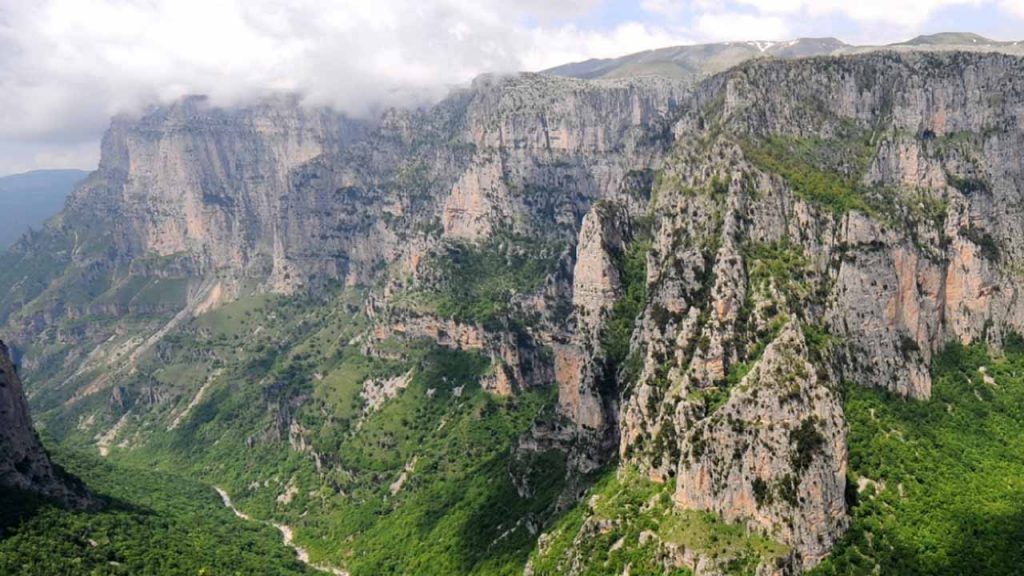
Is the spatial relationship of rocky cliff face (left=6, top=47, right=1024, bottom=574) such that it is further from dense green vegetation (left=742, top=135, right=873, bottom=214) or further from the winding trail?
the winding trail

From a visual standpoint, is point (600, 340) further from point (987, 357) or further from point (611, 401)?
point (987, 357)

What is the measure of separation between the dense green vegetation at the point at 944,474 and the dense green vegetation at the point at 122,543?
8559 centimetres

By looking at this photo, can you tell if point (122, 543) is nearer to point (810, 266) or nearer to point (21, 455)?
point (21, 455)

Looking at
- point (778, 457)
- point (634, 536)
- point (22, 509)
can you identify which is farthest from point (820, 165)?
point (22, 509)

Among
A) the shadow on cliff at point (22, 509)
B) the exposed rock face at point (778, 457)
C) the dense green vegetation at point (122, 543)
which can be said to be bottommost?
the dense green vegetation at point (122, 543)

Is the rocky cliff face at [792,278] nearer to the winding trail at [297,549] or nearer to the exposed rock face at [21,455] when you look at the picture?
the winding trail at [297,549]

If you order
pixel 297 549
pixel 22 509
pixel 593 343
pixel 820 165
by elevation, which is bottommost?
pixel 297 549

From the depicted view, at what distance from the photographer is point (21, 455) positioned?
421 ft

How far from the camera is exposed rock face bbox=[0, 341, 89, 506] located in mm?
125562

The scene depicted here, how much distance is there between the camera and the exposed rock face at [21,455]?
12556 centimetres

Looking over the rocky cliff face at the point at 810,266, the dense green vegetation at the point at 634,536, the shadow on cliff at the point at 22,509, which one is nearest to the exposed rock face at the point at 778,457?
the rocky cliff face at the point at 810,266

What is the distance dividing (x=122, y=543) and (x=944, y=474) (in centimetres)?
11360

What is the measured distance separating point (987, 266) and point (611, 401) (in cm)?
5907

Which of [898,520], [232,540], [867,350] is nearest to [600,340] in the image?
[867,350]
